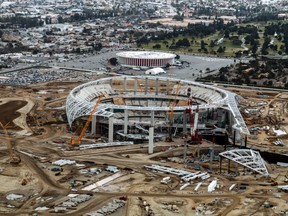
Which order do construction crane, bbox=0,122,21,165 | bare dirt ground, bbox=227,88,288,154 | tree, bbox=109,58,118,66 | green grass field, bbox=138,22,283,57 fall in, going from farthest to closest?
green grass field, bbox=138,22,283,57 → tree, bbox=109,58,118,66 → bare dirt ground, bbox=227,88,288,154 → construction crane, bbox=0,122,21,165

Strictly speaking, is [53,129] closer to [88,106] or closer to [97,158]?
[88,106]

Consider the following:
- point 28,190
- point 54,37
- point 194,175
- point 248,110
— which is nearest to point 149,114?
point 248,110

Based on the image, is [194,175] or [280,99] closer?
[194,175]

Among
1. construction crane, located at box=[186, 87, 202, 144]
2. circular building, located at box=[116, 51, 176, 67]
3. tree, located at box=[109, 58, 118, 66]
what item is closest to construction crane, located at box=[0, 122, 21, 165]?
construction crane, located at box=[186, 87, 202, 144]

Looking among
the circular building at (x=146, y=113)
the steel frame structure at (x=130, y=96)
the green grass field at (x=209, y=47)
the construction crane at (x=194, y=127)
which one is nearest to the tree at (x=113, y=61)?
the green grass field at (x=209, y=47)

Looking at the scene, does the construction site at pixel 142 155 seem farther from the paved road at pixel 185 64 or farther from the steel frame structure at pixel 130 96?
the paved road at pixel 185 64

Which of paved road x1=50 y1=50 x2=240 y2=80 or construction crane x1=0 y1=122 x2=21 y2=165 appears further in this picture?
paved road x1=50 y1=50 x2=240 y2=80

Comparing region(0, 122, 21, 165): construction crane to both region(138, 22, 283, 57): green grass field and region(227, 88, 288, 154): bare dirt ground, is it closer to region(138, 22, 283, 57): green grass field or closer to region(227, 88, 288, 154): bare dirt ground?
region(227, 88, 288, 154): bare dirt ground

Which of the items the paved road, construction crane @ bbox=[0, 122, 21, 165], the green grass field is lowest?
the paved road
